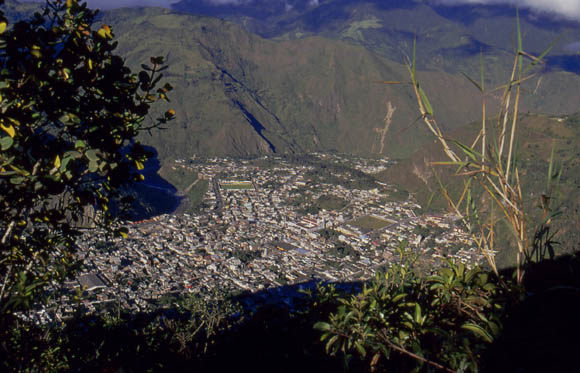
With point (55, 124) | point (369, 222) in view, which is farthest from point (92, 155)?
point (369, 222)

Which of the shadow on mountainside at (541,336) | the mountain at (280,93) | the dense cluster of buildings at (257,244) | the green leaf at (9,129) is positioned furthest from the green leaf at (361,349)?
the mountain at (280,93)

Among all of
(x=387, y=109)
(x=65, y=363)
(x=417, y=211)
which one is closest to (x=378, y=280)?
(x=65, y=363)

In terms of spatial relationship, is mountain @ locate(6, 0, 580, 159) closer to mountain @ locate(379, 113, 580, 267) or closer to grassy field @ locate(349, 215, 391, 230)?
mountain @ locate(379, 113, 580, 267)

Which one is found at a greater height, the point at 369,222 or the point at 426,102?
the point at 426,102

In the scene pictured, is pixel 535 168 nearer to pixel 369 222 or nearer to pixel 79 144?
pixel 369 222

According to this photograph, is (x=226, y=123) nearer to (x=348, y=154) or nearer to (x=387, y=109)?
(x=348, y=154)

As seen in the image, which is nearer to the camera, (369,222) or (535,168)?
(535,168)

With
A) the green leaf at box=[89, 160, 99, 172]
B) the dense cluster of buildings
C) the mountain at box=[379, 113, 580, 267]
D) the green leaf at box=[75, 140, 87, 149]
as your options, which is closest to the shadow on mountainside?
the green leaf at box=[89, 160, 99, 172]
